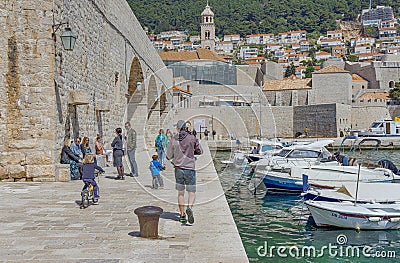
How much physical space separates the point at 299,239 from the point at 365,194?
7.27 ft

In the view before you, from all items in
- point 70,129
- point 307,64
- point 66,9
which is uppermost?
point 307,64

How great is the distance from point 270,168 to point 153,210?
10.00 metres

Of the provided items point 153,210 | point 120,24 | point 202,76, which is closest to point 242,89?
point 202,76

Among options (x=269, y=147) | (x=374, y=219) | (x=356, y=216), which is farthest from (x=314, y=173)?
(x=269, y=147)

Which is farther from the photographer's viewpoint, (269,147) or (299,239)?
(269,147)

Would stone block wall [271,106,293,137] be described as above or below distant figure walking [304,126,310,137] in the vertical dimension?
above

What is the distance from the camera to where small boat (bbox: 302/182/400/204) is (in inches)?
383

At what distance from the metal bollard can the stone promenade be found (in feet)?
0.33

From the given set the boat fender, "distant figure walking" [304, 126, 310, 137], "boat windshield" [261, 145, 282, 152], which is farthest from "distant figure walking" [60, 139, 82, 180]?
"distant figure walking" [304, 126, 310, 137]

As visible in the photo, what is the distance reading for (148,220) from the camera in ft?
16.8

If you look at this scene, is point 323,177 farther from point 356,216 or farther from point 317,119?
point 317,119

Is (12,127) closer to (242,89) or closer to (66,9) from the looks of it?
(66,9)

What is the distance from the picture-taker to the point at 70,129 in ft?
34.4

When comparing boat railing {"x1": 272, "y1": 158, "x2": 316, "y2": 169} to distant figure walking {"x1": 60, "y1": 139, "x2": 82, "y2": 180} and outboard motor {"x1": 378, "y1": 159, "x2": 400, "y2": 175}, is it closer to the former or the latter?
outboard motor {"x1": 378, "y1": 159, "x2": 400, "y2": 175}
